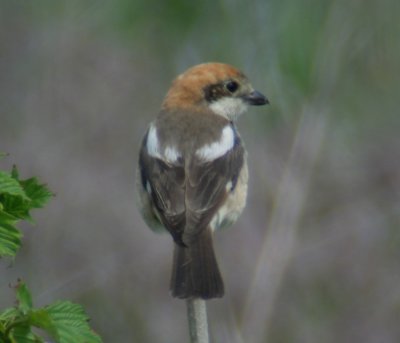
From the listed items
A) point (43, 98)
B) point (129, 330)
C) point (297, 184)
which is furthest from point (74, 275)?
point (297, 184)

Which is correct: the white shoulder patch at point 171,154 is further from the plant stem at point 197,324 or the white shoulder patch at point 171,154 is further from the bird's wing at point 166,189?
the plant stem at point 197,324

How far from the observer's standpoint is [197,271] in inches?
179

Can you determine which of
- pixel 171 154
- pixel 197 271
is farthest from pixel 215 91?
pixel 197 271

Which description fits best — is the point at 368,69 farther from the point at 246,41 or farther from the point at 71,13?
the point at 71,13

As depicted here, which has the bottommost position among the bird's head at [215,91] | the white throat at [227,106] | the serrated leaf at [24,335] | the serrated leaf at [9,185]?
the serrated leaf at [24,335]

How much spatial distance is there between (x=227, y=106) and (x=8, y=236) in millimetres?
2709

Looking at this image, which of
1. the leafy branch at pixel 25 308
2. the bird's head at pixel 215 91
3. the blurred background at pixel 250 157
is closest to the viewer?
the leafy branch at pixel 25 308

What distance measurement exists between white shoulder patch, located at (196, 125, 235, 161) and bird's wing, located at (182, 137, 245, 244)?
0.02 m

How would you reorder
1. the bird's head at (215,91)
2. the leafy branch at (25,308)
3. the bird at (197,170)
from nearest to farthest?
the leafy branch at (25,308) < the bird at (197,170) < the bird's head at (215,91)

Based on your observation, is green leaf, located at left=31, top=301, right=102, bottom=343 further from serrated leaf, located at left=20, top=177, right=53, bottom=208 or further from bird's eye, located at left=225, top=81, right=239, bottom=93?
bird's eye, located at left=225, top=81, right=239, bottom=93

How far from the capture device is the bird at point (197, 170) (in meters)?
4.64

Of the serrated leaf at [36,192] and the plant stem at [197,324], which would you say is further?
the plant stem at [197,324]

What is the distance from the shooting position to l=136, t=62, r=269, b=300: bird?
4.64m

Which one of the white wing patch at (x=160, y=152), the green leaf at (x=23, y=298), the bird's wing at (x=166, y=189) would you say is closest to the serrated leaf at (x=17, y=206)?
the green leaf at (x=23, y=298)
